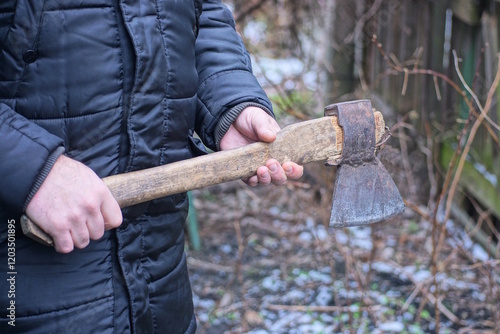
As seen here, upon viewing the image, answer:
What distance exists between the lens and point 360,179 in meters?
1.88

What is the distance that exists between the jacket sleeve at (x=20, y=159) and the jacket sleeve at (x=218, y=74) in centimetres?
56

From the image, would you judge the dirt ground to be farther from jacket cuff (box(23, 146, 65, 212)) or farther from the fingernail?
jacket cuff (box(23, 146, 65, 212))

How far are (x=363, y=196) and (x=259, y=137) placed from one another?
0.36m

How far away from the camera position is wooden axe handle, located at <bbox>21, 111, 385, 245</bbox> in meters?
1.55

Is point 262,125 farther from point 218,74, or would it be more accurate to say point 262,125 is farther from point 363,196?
point 363,196

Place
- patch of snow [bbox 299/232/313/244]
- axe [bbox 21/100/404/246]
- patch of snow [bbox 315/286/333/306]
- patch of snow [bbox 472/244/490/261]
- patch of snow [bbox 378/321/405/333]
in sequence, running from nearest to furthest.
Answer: axe [bbox 21/100/404/246]
patch of snow [bbox 378/321/405/333]
patch of snow [bbox 315/286/333/306]
patch of snow [bbox 472/244/490/261]
patch of snow [bbox 299/232/313/244]

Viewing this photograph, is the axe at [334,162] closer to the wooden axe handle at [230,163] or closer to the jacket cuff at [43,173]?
the wooden axe handle at [230,163]

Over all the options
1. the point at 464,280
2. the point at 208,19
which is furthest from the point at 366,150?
the point at 464,280

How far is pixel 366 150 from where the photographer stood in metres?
1.86

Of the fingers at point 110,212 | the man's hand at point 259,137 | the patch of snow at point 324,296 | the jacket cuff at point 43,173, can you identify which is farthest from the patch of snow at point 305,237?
the jacket cuff at point 43,173

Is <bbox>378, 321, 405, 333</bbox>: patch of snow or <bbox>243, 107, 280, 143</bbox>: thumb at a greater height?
<bbox>243, 107, 280, 143</bbox>: thumb

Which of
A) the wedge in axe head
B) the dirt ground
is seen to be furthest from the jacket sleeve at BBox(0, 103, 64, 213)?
the dirt ground

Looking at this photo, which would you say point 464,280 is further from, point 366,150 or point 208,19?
point 208,19

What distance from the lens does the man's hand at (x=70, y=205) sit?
4.47 ft
